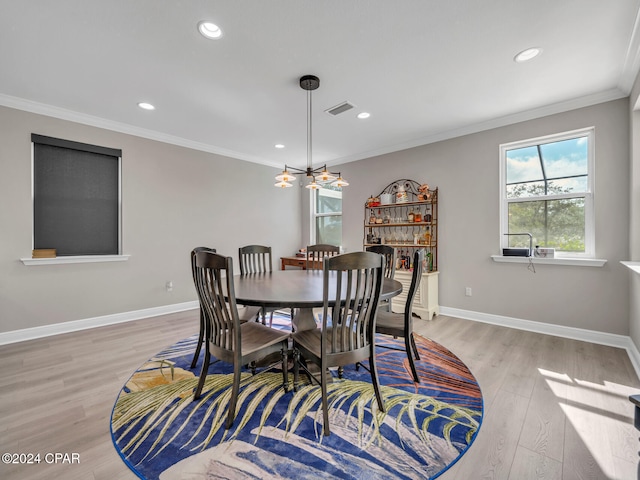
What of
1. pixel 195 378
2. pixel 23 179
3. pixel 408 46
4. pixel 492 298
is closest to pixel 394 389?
pixel 195 378

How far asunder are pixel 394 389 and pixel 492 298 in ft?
7.81

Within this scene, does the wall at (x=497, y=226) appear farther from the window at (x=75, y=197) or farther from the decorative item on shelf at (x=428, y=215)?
the window at (x=75, y=197)

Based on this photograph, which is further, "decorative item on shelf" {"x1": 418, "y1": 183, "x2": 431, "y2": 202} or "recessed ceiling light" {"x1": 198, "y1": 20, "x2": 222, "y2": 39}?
"decorative item on shelf" {"x1": 418, "y1": 183, "x2": 431, "y2": 202}

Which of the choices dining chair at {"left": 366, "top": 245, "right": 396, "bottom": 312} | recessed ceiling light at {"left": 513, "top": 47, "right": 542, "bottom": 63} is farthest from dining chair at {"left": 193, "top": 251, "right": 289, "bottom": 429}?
recessed ceiling light at {"left": 513, "top": 47, "right": 542, "bottom": 63}

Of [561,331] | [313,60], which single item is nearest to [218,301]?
[313,60]

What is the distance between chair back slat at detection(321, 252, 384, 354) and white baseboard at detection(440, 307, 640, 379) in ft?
7.96

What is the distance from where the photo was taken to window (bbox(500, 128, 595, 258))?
10.6 ft

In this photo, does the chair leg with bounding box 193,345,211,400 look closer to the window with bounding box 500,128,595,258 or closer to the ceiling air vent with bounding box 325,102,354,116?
the ceiling air vent with bounding box 325,102,354,116

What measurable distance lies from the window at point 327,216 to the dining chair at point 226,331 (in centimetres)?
375

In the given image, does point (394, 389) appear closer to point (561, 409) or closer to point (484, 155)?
point (561, 409)

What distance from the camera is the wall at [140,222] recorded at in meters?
3.12

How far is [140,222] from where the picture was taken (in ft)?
13.0

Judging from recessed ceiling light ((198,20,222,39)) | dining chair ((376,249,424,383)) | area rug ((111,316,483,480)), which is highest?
recessed ceiling light ((198,20,222,39))

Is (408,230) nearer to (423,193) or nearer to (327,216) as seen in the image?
(423,193)
